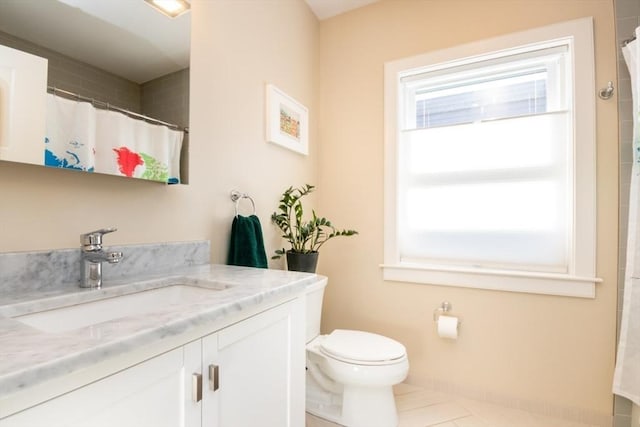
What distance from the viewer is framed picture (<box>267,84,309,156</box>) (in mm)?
1749

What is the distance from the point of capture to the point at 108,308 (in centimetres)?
84

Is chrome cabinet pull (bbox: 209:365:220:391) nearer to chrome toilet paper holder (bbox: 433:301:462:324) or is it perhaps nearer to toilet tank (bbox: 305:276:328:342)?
toilet tank (bbox: 305:276:328:342)

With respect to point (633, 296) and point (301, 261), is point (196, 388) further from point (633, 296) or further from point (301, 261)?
point (633, 296)

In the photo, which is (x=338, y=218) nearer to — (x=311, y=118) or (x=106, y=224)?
(x=311, y=118)

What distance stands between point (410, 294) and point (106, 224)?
1678 millimetres

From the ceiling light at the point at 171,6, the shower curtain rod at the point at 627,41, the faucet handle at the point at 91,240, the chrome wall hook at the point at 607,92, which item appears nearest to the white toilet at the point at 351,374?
the faucet handle at the point at 91,240

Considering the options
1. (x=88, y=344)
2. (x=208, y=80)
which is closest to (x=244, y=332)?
(x=88, y=344)

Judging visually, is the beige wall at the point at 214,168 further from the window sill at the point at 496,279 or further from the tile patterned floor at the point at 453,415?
the tile patterned floor at the point at 453,415

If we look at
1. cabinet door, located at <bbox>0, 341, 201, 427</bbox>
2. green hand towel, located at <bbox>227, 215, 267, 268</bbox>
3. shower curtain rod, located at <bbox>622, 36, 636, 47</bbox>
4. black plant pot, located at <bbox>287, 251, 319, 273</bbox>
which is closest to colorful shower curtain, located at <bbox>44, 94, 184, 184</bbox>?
green hand towel, located at <bbox>227, 215, 267, 268</bbox>

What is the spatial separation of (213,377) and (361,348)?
958 mm

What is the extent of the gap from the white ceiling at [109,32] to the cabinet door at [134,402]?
0.89 meters

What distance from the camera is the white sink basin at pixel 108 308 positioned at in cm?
72

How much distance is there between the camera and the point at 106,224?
39.1 inches

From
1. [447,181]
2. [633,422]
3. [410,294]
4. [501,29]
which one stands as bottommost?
[633,422]
